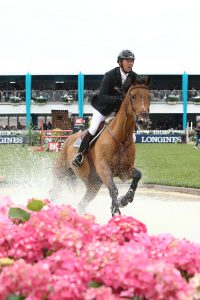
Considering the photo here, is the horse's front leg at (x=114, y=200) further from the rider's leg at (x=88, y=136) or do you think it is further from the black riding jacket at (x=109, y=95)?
the black riding jacket at (x=109, y=95)

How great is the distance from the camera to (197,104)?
213 feet

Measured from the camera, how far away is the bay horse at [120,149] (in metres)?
9.29

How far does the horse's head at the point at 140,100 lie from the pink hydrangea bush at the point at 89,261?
5.15 meters

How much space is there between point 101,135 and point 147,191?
594 cm

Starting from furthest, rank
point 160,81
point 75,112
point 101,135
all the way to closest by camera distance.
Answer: point 160,81, point 75,112, point 101,135

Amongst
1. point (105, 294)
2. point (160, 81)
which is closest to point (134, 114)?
point (105, 294)

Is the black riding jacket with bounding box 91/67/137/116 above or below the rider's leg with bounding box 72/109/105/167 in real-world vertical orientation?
above

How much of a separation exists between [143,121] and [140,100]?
16.9 inches

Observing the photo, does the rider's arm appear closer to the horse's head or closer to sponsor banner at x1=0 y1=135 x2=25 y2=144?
the horse's head

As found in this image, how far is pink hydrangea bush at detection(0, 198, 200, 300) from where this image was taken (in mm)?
2850

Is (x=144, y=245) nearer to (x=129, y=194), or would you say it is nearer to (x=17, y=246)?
(x=17, y=246)

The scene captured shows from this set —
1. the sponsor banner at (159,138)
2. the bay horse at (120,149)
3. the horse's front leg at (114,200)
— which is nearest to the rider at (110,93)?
the bay horse at (120,149)

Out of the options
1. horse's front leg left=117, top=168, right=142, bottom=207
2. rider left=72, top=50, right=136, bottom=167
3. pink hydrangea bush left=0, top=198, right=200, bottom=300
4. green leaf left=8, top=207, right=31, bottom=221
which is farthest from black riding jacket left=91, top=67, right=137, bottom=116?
pink hydrangea bush left=0, top=198, right=200, bottom=300

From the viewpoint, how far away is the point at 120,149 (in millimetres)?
9891
